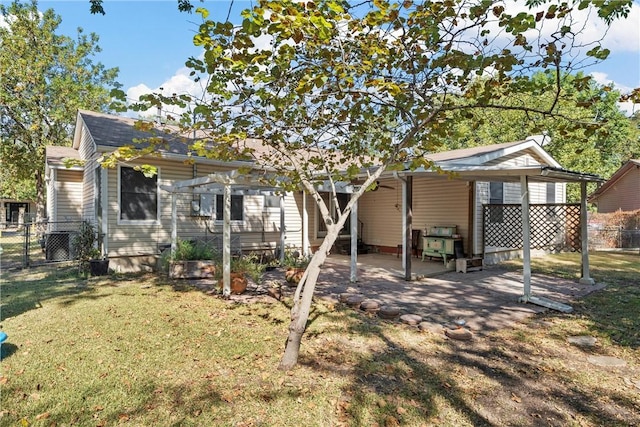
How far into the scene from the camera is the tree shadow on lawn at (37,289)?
19.0 feet

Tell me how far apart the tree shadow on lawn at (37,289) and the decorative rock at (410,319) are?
5.19 meters

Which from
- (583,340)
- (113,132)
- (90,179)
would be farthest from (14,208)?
(583,340)

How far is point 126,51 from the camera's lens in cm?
604

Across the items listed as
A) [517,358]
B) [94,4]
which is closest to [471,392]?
[517,358]

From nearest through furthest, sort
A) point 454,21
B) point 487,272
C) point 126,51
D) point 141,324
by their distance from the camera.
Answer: point 454,21
point 141,324
point 126,51
point 487,272

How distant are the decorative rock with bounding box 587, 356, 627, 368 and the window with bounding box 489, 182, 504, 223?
735 cm

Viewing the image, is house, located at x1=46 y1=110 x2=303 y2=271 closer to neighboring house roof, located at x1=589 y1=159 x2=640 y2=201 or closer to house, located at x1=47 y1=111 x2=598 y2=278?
house, located at x1=47 y1=111 x2=598 y2=278

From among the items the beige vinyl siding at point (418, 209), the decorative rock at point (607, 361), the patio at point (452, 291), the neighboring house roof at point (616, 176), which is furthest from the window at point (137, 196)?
the neighboring house roof at point (616, 176)

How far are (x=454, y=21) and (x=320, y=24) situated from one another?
164 cm

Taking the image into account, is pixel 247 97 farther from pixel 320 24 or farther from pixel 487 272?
pixel 487 272

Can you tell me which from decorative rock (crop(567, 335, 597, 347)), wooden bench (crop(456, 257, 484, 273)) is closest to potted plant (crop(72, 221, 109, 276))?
wooden bench (crop(456, 257, 484, 273))

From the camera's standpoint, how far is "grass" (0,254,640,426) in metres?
2.84

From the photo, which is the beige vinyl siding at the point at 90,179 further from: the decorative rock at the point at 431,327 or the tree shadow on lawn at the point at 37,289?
the decorative rock at the point at 431,327

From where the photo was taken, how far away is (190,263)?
8.33m
